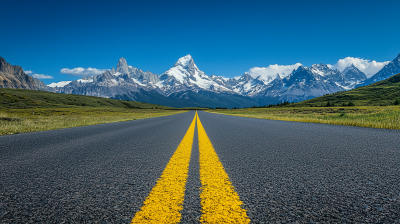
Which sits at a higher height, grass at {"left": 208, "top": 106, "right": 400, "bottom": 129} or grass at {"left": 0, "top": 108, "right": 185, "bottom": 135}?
grass at {"left": 208, "top": 106, "right": 400, "bottom": 129}

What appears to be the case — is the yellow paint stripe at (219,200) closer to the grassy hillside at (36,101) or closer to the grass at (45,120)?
the grass at (45,120)

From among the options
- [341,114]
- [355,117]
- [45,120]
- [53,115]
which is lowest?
[53,115]

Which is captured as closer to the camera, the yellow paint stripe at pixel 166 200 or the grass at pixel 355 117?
the yellow paint stripe at pixel 166 200

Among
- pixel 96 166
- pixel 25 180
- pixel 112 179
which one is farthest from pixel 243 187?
pixel 25 180

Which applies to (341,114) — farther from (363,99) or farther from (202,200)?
(363,99)

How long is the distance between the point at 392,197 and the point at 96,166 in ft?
12.4

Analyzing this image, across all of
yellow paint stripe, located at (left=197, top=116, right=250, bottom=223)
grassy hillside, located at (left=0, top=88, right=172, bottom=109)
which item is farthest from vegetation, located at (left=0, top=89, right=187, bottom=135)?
yellow paint stripe, located at (left=197, top=116, right=250, bottom=223)

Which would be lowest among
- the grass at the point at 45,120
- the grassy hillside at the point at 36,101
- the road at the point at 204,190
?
the grass at the point at 45,120

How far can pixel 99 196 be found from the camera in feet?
6.75

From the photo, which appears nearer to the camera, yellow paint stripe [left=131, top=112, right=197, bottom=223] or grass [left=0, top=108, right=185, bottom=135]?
yellow paint stripe [left=131, top=112, right=197, bottom=223]

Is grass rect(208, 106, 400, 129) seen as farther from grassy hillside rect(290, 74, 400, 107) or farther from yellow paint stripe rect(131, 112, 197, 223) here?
grassy hillside rect(290, 74, 400, 107)

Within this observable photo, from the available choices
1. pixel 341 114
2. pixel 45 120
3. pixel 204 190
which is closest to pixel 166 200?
pixel 204 190

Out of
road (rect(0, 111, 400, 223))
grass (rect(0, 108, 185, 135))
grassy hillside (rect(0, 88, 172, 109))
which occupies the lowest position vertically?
grass (rect(0, 108, 185, 135))

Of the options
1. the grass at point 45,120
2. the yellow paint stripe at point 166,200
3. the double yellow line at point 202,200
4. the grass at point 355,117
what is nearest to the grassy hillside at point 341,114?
the grass at point 355,117
